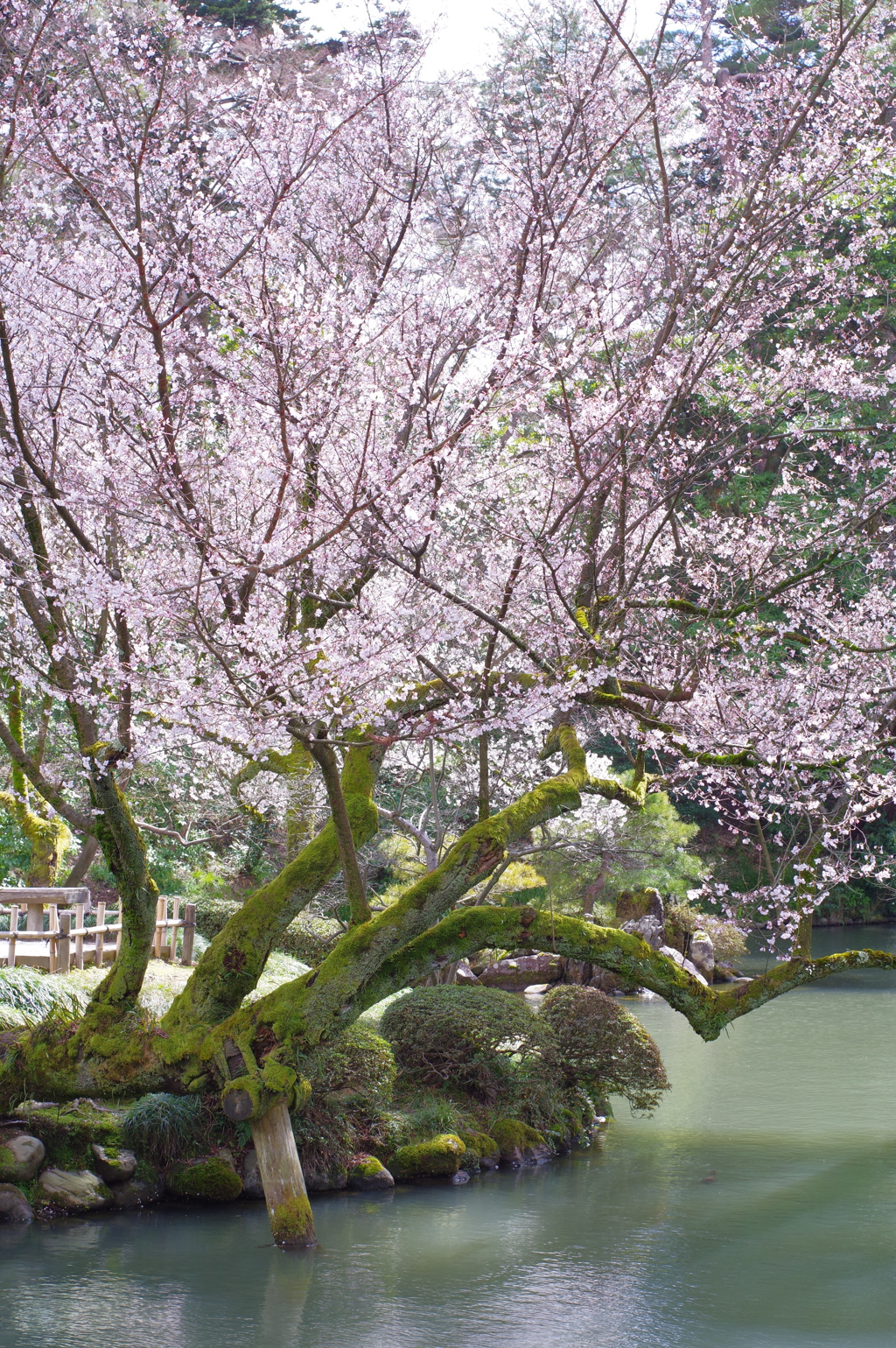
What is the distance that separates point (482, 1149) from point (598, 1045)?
1308 mm

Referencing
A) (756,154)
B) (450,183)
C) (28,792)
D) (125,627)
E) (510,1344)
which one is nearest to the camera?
(510,1344)

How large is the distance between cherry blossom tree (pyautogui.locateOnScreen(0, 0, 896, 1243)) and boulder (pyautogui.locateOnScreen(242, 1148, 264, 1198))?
1.09m

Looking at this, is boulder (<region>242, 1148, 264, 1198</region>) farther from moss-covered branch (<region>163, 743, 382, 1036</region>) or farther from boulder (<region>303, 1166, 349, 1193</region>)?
moss-covered branch (<region>163, 743, 382, 1036</region>)

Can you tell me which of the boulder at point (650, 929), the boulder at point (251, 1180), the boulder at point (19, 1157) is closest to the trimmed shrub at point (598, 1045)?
the boulder at point (251, 1180)

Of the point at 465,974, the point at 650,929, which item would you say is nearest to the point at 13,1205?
the point at 465,974

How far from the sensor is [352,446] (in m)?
6.63

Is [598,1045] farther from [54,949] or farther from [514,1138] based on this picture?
[54,949]

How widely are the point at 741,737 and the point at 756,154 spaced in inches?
158

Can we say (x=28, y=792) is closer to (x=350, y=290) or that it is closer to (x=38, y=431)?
(x=38, y=431)

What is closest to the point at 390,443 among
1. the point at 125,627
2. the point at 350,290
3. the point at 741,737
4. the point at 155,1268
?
the point at 350,290

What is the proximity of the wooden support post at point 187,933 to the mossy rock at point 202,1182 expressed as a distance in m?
4.55

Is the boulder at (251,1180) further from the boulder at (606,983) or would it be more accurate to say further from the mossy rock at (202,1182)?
the boulder at (606,983)

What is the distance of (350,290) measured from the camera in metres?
6.24

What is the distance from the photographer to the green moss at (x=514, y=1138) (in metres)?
8.03
